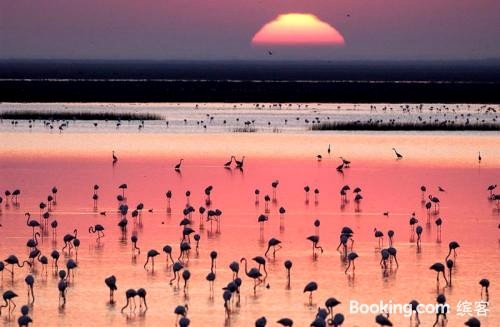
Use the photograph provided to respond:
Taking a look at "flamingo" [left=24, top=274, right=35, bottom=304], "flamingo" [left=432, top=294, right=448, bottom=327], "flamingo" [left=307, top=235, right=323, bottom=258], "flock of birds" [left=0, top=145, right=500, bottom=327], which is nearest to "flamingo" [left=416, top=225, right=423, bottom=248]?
"flock of birds" [left=0, top=145, right=500, bottom=327]

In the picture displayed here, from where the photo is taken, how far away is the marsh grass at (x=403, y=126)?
43.5m

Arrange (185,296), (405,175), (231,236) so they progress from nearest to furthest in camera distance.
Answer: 1. (185,296)
2. (231,236)
3. (405,175)

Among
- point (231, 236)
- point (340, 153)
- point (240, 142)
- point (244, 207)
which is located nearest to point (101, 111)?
point (240, 142)

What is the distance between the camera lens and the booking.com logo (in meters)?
12.8

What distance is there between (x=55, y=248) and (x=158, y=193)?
6.46m

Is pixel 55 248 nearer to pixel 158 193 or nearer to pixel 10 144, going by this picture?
pixel 158 193

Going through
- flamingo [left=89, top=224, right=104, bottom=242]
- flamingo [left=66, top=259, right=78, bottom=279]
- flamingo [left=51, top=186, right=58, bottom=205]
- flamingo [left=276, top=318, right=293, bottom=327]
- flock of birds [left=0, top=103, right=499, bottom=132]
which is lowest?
flamingo [left=276, top=318, right=293, bottom=327]

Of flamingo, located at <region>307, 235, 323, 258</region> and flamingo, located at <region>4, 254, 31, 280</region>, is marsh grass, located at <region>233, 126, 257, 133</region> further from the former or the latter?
flamingo, located at <region>4, 254, 31, 280</region>

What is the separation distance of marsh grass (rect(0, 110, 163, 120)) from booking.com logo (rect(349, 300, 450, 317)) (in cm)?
3558

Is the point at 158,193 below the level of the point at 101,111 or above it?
below

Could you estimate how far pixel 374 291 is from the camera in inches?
552

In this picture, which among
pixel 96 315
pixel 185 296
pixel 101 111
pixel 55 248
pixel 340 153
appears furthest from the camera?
pixel 101 111

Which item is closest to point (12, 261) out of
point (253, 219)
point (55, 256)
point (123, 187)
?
point (55, 256)

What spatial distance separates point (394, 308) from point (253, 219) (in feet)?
22.8
